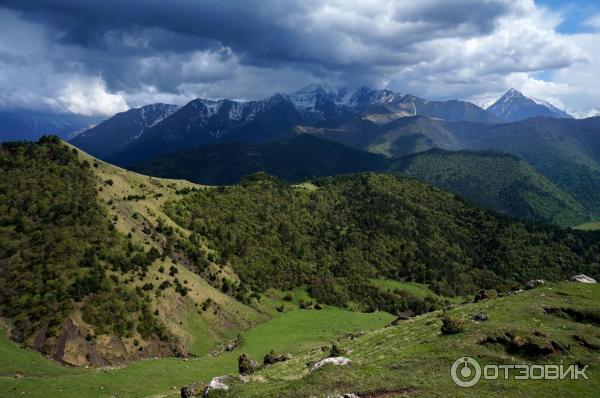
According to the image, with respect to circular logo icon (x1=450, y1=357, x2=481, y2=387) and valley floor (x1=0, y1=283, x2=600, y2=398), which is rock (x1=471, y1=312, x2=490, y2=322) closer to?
valley floor (x1=0, y1=283, x2=600, y2=398)

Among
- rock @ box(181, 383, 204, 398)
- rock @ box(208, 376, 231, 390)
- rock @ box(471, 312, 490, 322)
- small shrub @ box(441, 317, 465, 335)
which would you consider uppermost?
small shrub @ box(441, 317, 465, 335)

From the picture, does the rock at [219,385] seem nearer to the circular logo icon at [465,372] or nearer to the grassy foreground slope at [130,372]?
the grassy foreground slope at [130,372]

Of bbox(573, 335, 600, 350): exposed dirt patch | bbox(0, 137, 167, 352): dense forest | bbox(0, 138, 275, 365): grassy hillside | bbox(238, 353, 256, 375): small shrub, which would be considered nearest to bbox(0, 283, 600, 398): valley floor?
bbox(573, 335, 600, 350): exposed dirt patch

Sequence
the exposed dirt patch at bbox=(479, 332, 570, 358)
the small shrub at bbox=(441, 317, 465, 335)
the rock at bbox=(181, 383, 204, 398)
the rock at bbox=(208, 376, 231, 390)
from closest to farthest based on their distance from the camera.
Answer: the rock at bbox=(208, 376, 231, 390) → the exposed dirt patch at bbox=(479, 332, 570, 358) → the rock at bbox=(181, 383, 204, 398) → the small shrub at bbox=(441, 317, 465, 335)

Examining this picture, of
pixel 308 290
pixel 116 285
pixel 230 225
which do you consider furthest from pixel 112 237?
pixel 308 290

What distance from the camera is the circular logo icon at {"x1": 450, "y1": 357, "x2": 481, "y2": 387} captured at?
3767 centimetres

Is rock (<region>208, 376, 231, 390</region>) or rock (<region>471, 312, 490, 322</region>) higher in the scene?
rock (<region>471, 312, 490, 322</region>)

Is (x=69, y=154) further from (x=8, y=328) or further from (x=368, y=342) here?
(x=368, y=342)

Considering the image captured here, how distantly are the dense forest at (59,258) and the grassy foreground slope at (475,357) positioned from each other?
53234 mm

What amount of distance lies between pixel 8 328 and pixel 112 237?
36181 mm

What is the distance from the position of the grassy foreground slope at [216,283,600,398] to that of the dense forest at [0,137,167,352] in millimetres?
53234

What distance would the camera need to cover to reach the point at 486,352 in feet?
144

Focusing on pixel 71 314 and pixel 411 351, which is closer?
pixel 411 351

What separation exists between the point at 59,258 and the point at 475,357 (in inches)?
3747
